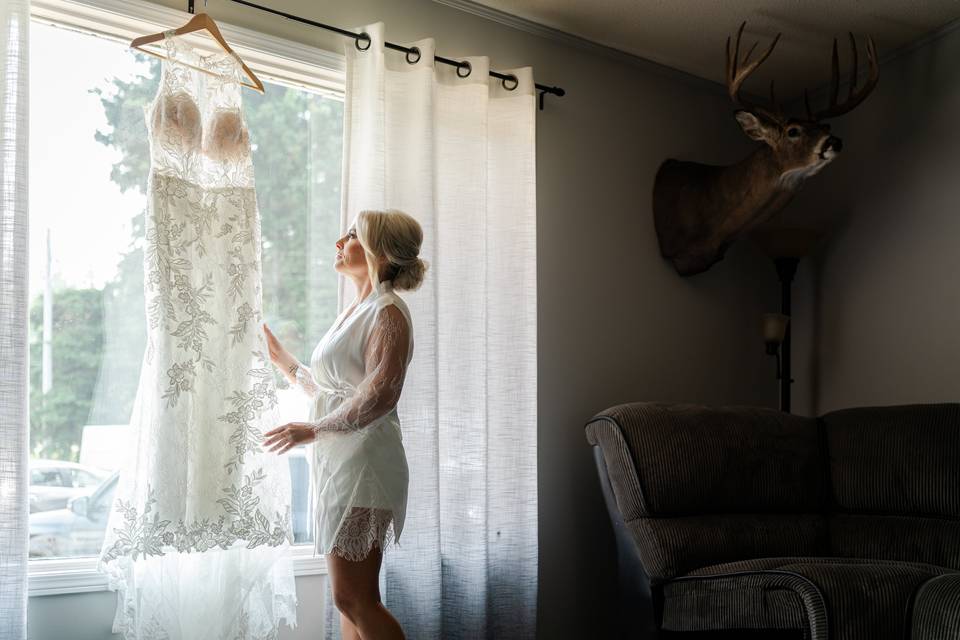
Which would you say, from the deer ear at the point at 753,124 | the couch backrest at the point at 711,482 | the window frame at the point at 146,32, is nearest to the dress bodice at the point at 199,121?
the window frame at the point at 146,32

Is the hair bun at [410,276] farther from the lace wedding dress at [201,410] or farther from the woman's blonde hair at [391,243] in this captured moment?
the lace wedding dress at [201,410]

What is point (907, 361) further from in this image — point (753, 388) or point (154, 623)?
point (154, 623)

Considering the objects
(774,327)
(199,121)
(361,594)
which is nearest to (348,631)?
(361,594)

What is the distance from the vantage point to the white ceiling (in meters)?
2.95

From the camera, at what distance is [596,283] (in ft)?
→ 10.7

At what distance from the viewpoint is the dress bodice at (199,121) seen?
1899mm

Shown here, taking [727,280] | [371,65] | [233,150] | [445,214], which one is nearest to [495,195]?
[445,214]

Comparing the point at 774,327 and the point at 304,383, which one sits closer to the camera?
the point at 304,383

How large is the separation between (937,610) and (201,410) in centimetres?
180

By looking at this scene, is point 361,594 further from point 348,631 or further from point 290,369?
point 290,369

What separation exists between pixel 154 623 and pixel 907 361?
2843 mm

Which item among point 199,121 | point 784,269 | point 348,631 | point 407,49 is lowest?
point 348,631

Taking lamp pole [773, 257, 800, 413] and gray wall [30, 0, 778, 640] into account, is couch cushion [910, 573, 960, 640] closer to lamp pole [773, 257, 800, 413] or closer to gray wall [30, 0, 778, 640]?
gray wall [30, 0, 778, 640]

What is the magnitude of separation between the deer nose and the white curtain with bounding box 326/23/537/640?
3.27 ft
